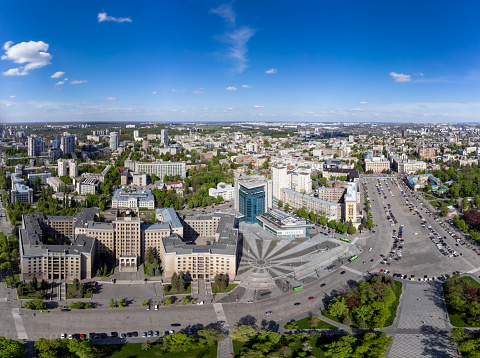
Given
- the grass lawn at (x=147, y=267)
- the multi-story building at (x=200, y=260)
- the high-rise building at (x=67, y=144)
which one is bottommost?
the grass lawn at (x=147, y=267)

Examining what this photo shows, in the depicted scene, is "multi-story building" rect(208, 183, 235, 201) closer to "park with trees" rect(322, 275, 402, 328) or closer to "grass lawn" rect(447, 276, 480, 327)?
"park with trees" rect(322, 275, 402, 328)

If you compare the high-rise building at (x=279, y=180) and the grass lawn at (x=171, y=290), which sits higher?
the high-rise building at (x=279, y=180)

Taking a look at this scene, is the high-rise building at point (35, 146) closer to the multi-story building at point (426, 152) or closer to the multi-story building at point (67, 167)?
the multi-story building at point (67, 167)

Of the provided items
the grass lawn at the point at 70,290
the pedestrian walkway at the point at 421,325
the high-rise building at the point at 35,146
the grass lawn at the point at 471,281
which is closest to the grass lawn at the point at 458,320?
the pedestrian walkway at the point at 421,325

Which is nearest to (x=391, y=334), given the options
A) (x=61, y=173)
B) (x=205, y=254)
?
(x=205, y=254)

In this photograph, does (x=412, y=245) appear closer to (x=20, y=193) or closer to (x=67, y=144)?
(x=20, y=193)

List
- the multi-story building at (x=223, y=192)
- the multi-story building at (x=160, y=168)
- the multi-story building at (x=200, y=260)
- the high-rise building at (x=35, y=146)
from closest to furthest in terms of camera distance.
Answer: the multi-story building at (x=200, y=260) < the multi-story building at (x=223, y=192) < the high-rise building at (x=35, y=146) < the multi-story building at (x=160, y=168)

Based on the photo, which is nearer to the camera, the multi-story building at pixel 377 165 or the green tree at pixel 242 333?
the green tree at pixel 242 333

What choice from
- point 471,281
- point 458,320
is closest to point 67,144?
point 471,281
